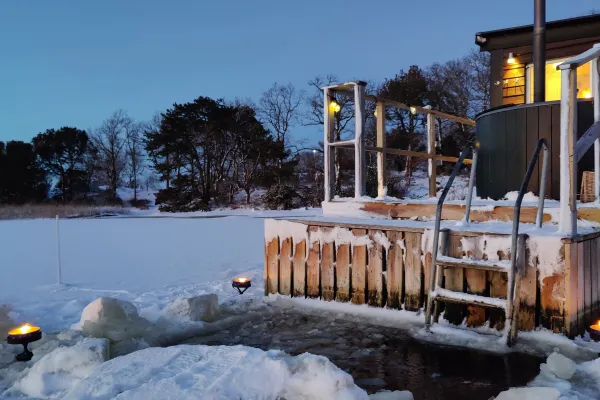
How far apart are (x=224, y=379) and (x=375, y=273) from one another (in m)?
2.46

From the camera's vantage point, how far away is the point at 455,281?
4.18m

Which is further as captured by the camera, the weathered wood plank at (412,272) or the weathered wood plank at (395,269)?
the weathered wood plank at (395,269)

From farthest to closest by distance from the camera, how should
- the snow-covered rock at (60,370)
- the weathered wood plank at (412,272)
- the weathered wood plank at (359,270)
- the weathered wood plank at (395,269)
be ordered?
the weathered wood plank at (359,270), the weathered wood plank at (395,269), the weathered wood plank at (412,272), the snow-covered rock at (60,370)

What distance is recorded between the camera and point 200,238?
39.4 feet

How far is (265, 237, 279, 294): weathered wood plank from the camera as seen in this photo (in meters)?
5.52

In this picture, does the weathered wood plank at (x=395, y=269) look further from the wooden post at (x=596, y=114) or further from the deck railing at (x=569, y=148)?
the wooden post at (x=596, y=114)

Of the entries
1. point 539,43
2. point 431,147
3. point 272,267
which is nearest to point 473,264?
point 272,267

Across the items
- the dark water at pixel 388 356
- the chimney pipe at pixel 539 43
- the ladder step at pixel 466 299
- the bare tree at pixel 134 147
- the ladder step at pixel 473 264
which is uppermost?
the bare tree at pixel 134 147

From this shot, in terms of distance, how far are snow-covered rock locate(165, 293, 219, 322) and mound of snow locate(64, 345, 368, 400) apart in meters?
1.52

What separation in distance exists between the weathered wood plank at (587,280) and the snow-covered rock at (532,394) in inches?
61.6

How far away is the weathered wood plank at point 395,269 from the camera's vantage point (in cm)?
457

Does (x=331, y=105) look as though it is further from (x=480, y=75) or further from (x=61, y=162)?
(x=61, y=162)

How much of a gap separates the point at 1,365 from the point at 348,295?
122 inches

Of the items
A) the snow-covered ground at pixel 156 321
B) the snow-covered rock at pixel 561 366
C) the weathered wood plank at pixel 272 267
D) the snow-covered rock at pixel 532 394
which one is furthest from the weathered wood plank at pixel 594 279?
the weathered wood plank at pixel 272 267
